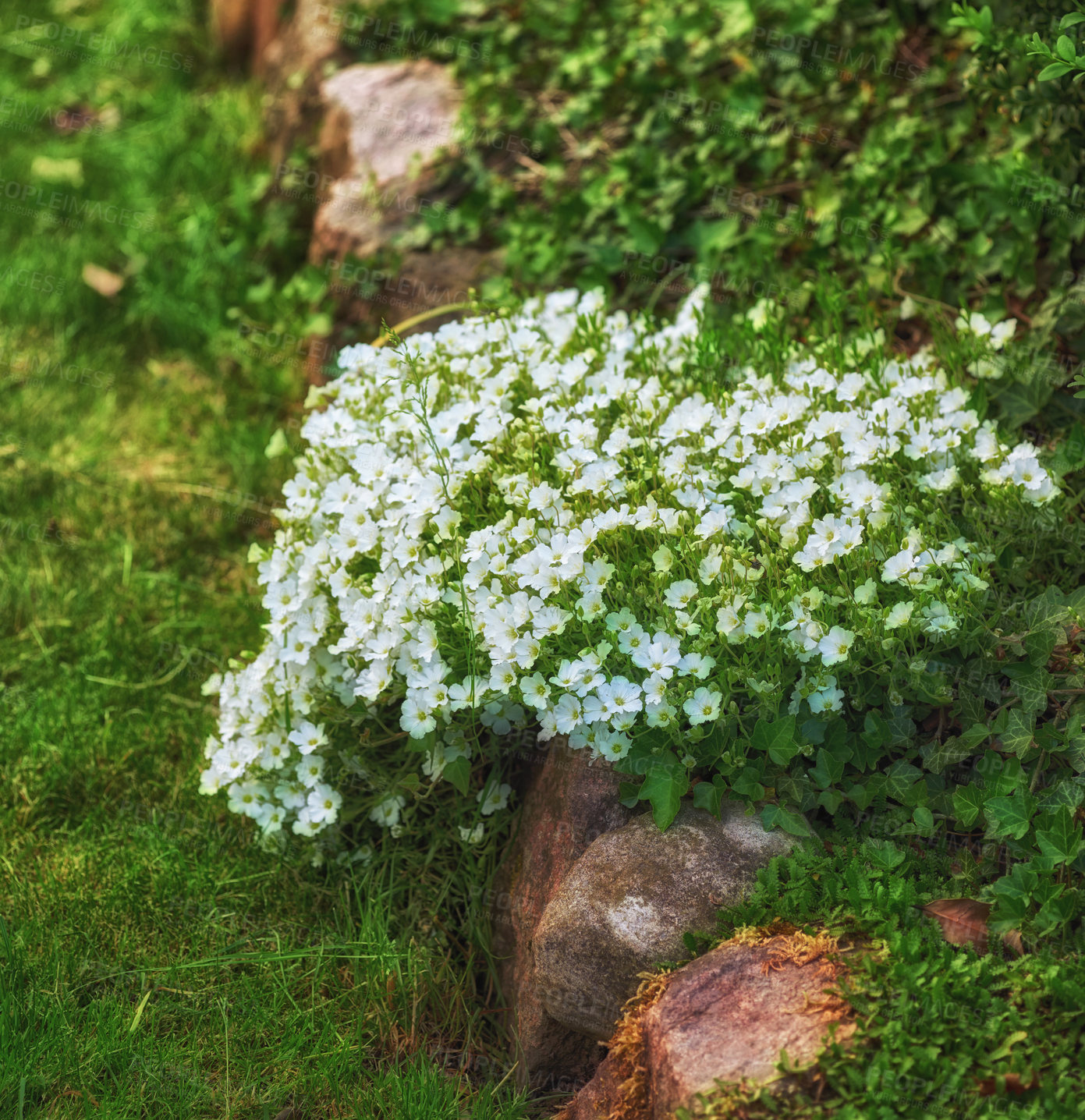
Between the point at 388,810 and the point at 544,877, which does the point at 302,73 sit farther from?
the point at 544,877

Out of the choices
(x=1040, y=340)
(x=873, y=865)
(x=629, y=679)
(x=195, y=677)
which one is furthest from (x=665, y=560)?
(x=195, y=677)

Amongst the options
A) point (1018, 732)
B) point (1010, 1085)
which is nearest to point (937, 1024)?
point (1010, 1085)

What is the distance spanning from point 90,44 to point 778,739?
6.10 m

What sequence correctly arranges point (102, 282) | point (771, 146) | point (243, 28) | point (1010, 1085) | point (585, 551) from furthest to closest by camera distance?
point (243, 28)
point (102, 282)
point (771, 146)
point (585, 551)
point (1010, 1085)

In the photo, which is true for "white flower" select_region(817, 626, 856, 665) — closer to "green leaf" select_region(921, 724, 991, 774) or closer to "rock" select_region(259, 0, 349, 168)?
"green leaf" select_region(921, 724, 991, 774)

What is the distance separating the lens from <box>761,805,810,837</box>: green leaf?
7.32 feet

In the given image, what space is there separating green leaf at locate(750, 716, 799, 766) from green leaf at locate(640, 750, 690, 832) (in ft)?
0.55

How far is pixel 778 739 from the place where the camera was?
2.26m

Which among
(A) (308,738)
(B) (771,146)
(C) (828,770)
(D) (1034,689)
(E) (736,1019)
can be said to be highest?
(B) (771,146)

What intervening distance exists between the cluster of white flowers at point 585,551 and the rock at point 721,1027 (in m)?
0.47

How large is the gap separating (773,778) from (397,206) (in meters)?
3.00

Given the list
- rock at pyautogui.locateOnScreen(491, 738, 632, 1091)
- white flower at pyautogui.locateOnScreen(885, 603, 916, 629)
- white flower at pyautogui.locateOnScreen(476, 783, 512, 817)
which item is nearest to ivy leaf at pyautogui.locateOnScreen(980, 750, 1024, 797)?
white flower at pyautogui.locateOnScreen(885, 603, 916, 629)

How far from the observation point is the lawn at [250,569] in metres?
2.19

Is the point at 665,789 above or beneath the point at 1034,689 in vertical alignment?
beneath
